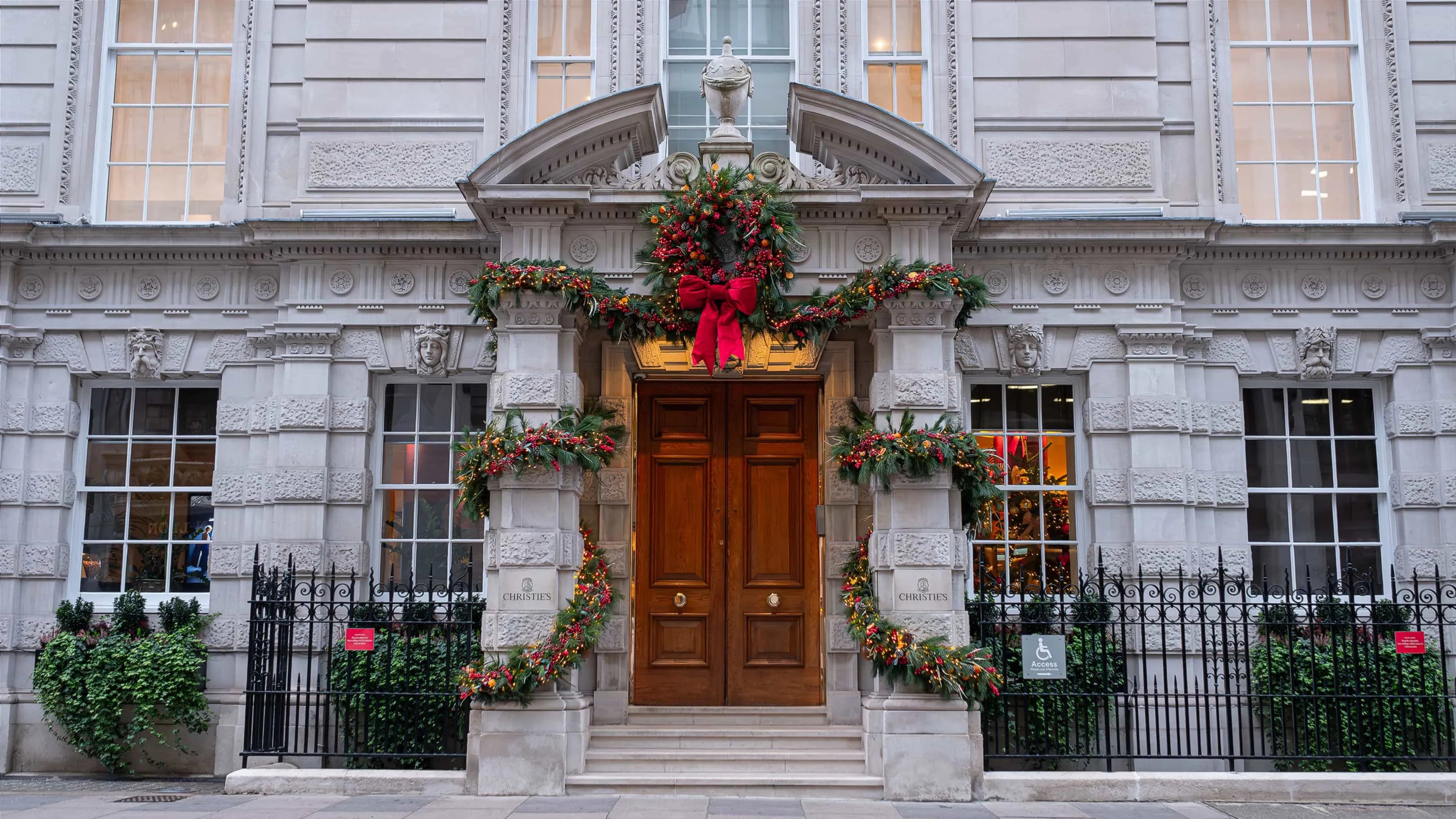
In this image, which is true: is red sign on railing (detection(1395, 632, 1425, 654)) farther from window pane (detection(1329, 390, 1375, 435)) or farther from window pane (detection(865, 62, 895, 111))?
window pane (detection(865, 62, 895, 111))

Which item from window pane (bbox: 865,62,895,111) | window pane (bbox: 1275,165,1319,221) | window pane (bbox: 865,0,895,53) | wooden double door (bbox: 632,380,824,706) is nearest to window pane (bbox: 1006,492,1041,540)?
wooden double door (bbox: 632,380,824,706)

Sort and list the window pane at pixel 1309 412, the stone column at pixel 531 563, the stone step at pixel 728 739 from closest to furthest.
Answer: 1. the stone column at pixel 531 563
2. the stone step at pixel 728 739
3. the window pane at pixel 1309 412

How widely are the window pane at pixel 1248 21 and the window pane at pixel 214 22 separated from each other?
1133 cm

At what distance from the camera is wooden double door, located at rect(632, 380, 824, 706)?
1150 centimetres

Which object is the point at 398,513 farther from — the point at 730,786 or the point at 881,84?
Answer: the point at 881,84

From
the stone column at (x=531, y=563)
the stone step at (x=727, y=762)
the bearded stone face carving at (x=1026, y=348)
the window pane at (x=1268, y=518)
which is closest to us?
the stone column at (x=531, y=563)

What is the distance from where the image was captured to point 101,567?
12250 millimetres

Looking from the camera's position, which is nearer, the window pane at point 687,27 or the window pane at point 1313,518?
the window pane at point 1313,518

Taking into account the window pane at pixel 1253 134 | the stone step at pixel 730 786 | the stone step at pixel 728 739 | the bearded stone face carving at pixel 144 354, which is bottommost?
the stone step at pixel 730 786

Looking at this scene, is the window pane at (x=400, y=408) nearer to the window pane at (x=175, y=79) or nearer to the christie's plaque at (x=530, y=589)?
the christie's plaque at (x=530, y=589)

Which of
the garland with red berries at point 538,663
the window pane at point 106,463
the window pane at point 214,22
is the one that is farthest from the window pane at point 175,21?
the garland with red berries at point 538,663

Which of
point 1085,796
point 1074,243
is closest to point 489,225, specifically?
point 1074,243

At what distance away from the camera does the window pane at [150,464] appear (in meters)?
12.4

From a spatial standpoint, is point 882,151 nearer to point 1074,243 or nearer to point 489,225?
point 1074,243
